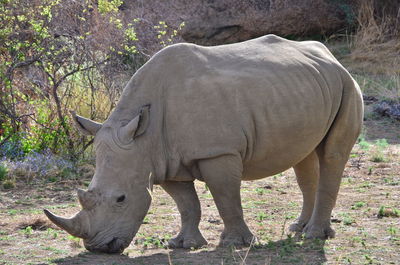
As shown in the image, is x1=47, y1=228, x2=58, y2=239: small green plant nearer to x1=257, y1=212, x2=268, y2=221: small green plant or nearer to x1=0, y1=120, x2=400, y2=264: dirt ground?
x1=0, y1=120, x2=400, y2=264: dirt ground

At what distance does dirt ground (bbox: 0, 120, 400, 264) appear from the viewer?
630 centimetres

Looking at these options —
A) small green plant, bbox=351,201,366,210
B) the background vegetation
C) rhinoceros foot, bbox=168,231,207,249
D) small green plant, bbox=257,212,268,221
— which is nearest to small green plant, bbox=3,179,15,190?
the background vegetation

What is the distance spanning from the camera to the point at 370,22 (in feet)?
57.0

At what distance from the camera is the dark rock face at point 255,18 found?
1731 cm

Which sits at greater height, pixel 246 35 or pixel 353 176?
pixel 246 35

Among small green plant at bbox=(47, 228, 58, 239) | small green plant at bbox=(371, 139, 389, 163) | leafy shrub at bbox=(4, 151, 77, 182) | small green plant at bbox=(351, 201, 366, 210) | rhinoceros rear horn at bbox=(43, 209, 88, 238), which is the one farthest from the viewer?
small green plant at bbox=(371, 139, 389, 163)

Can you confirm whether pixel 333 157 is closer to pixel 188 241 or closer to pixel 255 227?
pixel 255 227

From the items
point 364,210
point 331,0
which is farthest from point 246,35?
point 364,210

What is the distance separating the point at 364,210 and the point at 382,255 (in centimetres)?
182

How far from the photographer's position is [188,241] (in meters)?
6.73

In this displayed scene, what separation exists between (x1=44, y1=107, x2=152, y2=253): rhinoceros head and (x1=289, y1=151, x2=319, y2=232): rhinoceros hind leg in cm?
192

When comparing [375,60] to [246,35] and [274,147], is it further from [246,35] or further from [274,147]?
[274,147]

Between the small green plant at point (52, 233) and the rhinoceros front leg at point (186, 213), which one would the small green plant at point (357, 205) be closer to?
the rhinoceros front leg at point (186, 213)

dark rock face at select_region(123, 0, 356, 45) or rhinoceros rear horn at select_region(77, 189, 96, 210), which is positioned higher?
dark rock face at select_region(123, 0, 356, 45)
